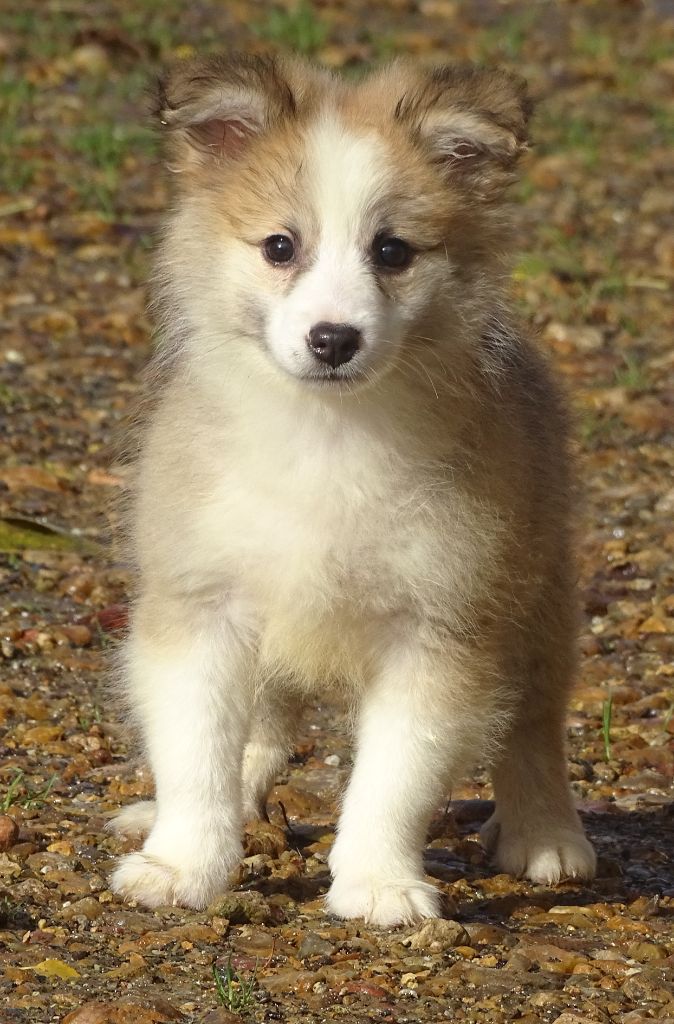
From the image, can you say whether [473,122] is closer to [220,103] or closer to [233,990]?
[220,103]

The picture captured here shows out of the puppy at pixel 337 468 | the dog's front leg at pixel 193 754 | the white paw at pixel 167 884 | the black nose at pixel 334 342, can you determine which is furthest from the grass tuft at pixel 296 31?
the white paw at pixel 167 884

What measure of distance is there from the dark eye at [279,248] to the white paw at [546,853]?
1.59 meters

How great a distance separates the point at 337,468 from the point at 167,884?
38.3 inches

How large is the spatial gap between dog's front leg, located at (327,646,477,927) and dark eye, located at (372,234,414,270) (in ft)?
2.73

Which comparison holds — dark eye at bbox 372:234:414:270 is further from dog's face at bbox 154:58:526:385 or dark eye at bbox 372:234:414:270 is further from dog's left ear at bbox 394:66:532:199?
dog's left ear at bbox 394:66:532:199

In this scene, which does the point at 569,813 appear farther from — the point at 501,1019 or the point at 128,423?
the point at 128,423

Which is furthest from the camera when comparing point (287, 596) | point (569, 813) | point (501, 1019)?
point (569, 813)

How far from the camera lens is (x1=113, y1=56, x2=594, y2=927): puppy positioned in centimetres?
391

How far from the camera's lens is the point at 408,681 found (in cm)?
396

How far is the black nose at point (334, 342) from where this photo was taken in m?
3.67

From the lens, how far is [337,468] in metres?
3.96

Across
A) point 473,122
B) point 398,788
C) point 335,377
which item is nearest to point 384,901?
point 398,788

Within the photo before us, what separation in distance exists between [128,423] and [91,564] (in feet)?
3.86

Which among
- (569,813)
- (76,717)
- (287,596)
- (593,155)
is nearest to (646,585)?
(569,813)
